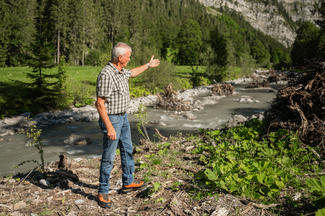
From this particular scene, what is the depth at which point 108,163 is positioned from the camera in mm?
3316

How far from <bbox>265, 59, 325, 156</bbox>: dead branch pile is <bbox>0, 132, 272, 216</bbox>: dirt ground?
2409 millimetres

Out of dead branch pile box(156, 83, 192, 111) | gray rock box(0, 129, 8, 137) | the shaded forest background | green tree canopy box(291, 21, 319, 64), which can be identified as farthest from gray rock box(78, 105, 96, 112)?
green tree canopy box(291, 21, 319, 64)

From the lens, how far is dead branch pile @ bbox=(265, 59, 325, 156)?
4508 millimetres

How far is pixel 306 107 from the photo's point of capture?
15.9 feet

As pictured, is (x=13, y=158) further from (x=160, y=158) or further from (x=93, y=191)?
(x=160, y=158)

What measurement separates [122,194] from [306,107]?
14.6 ft

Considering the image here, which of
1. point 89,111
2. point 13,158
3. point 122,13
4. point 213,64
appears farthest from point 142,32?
point 13,158

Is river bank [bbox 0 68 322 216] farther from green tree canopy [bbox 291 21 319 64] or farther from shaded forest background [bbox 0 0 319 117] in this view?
green tree canopy [bbox 291 21 319 64]

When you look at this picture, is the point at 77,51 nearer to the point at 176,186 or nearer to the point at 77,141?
the point at 77,141

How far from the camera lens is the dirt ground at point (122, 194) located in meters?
2.94

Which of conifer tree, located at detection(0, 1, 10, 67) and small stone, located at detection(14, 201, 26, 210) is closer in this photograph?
small stone, located at detection(14, 201, 26, 210)

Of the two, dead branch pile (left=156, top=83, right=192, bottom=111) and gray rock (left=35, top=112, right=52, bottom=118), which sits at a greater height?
dead branch pile (left=156, top=83, right=192, bottom=111)

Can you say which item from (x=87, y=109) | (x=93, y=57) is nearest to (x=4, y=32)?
(x=93, y=57)

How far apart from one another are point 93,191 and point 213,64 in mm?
33083
